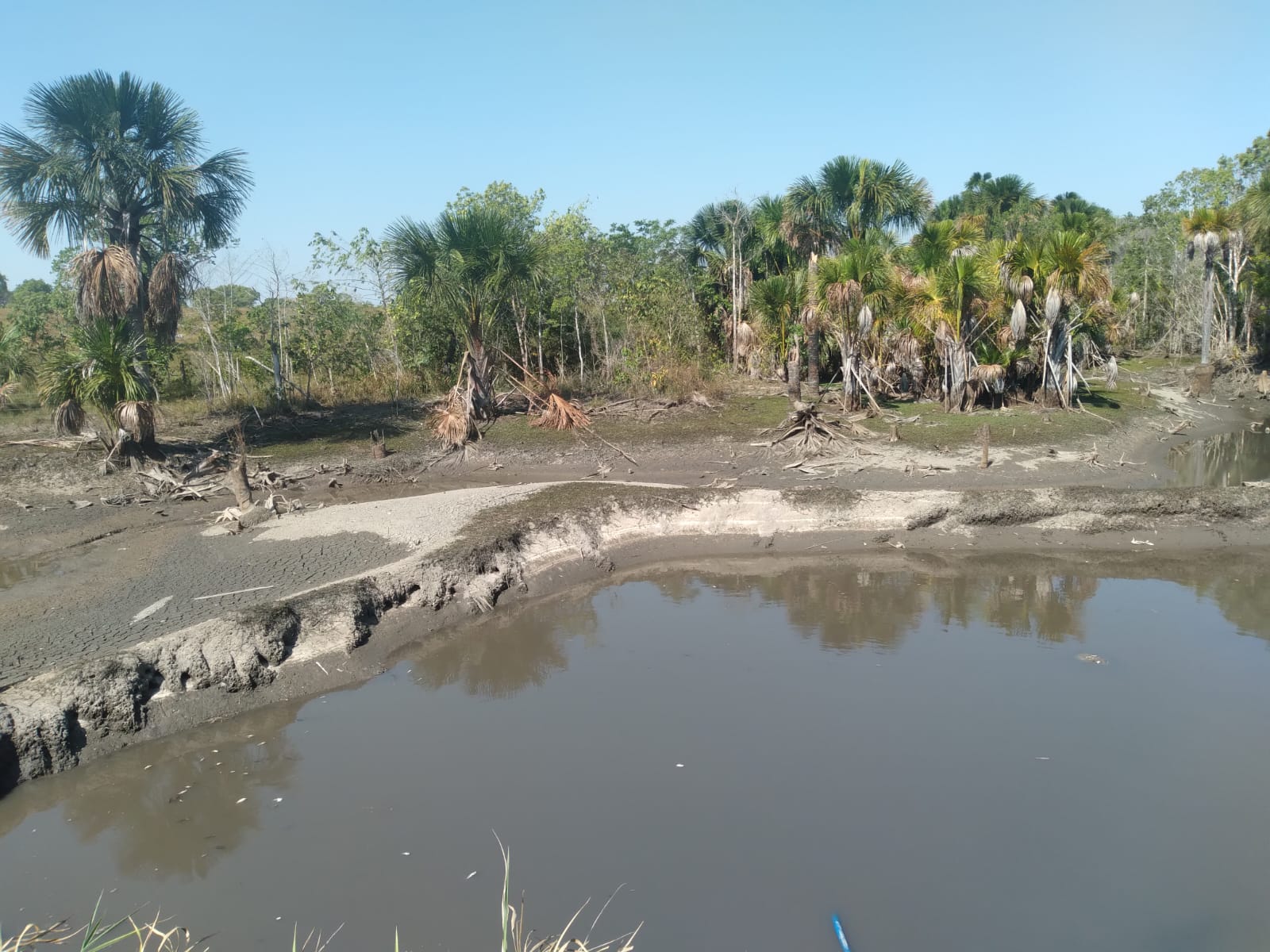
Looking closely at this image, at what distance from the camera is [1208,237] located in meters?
28.7

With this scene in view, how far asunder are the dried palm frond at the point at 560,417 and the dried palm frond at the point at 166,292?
26.1 feet

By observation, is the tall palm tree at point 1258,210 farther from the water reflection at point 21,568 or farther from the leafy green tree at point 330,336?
the water reflection at point 21,568

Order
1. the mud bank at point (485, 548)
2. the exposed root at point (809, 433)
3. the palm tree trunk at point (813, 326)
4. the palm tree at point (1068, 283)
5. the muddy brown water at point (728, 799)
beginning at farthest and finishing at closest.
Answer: the palm tree trunk at point (813, 326) < the palm tree at point (1068, 283) < the exposed root at point (809, 433) < the mud bank at point (485, 548) < the muddy brown water at point (728, 799)

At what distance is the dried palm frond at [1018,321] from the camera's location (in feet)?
70.3

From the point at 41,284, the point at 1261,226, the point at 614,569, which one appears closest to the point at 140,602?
the point at 614,569

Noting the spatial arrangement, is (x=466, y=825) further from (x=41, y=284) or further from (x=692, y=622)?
(x=41, y=284)

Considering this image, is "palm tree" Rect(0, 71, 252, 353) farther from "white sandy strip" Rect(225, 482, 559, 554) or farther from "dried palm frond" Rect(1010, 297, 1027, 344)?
"dried palm frond" Rect(1010, 297, 1027, 344)

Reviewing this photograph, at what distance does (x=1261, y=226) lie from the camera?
28625mm

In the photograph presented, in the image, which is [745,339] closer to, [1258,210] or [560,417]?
[560,417]

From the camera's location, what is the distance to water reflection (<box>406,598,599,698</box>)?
991 centimetres

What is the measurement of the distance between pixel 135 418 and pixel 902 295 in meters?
17.3

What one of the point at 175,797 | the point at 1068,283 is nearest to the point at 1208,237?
the point at 1068,283

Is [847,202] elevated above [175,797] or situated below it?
above

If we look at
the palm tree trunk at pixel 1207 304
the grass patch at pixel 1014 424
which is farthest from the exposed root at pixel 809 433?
the palm tree trunk at pixel 1207 304
